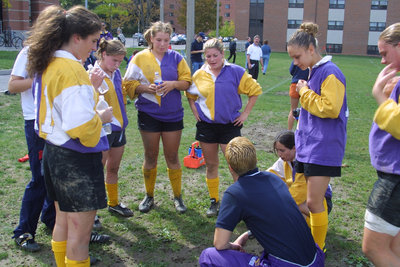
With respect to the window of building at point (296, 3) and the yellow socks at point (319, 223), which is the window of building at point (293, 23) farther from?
the yellow socks at point (319, 223)

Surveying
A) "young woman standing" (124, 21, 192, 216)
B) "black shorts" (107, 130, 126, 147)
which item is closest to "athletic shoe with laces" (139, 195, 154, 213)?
"young woman standing" (124, 21, 192, 216)

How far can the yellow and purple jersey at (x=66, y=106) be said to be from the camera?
90.9 inches

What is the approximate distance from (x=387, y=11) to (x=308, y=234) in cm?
5997

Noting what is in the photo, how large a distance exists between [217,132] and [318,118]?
146cm

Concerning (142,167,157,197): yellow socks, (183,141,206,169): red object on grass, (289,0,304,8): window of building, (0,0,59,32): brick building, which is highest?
(289,0,304,8): window of building

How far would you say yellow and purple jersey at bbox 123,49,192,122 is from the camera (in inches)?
170

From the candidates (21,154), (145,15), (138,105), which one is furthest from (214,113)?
(145,15)

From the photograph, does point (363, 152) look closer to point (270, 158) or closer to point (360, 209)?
point (270, 158)

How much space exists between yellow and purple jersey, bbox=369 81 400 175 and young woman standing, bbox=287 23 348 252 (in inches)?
20.1

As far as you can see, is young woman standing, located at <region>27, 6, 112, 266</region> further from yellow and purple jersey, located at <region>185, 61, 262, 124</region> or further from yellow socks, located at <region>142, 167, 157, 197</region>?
yellow socks, located at <region>142, 167, 157, 197</region>

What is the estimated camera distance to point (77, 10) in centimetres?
246

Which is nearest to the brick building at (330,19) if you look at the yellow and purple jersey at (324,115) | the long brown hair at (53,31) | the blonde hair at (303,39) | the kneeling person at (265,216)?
the blonde hair at (303,39)

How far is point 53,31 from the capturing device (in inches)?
93.0

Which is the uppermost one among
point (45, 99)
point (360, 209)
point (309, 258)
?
point (45, 99)
